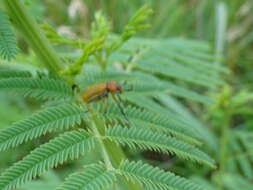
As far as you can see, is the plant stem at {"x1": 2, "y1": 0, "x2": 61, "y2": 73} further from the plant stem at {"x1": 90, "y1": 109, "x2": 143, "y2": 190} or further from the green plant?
the plant stem at {"x1": 90, "y1": 109, "x2": 143, "y2": 190}

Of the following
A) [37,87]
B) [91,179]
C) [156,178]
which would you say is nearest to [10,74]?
[37,87]

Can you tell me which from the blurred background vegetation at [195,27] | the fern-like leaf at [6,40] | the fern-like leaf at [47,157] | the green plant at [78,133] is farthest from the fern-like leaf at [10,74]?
the blurred background vegetation at [195,27]

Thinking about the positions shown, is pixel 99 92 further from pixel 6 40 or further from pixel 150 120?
pixel 6 40

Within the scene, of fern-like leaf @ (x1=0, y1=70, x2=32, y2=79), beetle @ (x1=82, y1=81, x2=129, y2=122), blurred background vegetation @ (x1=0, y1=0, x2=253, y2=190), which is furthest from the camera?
blurred background vegetation @ (x1=0, y1=0, x2=253, y2=190)

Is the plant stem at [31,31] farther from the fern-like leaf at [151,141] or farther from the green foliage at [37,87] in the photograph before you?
the fern-like leaf at [151,141]

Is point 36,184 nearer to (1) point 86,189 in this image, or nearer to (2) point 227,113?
(2) point 227,113

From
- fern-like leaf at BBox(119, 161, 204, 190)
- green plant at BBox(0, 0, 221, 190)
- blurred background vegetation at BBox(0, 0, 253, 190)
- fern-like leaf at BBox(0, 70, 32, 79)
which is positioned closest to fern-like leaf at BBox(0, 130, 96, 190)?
green plant at BBox(0, 0, 221, 190)
